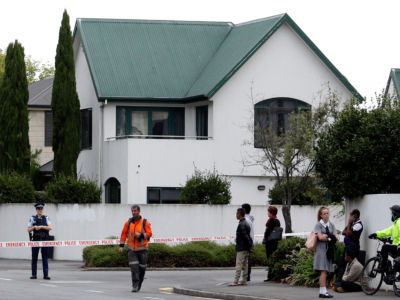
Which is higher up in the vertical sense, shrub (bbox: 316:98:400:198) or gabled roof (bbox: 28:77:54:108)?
gabled roof (bbox: 28:77:54:108)

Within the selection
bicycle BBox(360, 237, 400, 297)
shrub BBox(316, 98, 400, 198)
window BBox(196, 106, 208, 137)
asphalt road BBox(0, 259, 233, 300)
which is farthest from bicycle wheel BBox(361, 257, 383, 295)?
window BBox(196, 106, 208, 137)

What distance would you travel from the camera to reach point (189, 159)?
42.0 metres

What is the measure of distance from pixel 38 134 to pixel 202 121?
13783 millimetres

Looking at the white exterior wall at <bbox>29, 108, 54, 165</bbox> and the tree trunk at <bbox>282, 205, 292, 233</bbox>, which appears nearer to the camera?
the tree trunk at <bbox>282, 205, 292, 233</bbox>

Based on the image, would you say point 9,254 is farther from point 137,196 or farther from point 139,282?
point 139,282

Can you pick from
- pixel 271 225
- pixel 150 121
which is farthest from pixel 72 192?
pixel 271 225

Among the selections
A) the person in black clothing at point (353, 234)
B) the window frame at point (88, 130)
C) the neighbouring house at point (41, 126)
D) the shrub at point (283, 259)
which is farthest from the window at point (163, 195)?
the person in black clothing at point (353, 234)

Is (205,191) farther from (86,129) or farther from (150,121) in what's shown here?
(86,129)

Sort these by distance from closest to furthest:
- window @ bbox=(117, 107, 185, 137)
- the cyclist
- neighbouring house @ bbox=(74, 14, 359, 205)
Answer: the cyclist < neighbouring house @ bbox=(74, 14, 359, 205) < window @ bbox=(117, 107, 185, 137)

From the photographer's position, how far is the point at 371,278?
21375 millimetres

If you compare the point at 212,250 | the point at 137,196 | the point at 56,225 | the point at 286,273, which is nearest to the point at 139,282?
the point at 286,273

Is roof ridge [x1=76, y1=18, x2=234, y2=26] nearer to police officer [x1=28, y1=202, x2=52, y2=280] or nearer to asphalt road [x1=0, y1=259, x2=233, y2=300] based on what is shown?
asphalt road [x1=0, y1=259, x2=233, y2=300]

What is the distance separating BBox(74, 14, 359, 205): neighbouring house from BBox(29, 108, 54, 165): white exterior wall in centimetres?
937

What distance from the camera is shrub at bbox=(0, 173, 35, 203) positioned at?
3797 centimetres
